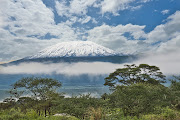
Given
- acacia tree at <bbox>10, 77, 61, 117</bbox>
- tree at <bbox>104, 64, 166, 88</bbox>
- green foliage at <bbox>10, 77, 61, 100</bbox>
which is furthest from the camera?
tree at <bbox>104, 64, 166, 88</bbox>

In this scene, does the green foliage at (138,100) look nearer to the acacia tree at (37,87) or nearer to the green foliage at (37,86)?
the acacia tree at (37,87)

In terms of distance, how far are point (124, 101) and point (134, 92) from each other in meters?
1.54

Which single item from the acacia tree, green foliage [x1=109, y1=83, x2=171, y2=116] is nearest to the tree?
the acacia tree

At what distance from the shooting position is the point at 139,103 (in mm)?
12805

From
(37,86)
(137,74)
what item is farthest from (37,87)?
(137,74)

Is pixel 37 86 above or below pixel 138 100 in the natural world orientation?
below

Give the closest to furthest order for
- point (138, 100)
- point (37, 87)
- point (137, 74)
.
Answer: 1. point (138, 100)
2. point (37, 87)
3. point (137, 74)

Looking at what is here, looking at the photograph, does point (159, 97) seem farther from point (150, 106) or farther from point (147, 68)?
point (147, 68)

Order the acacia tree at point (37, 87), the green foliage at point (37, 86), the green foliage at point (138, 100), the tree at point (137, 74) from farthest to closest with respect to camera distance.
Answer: the tree at point (137, 74) < the green foliage at point (37, 86) < the acacia tree at point (37, 87) < the green foliage at point (138, 100)

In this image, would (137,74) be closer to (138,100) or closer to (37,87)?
(37,87)

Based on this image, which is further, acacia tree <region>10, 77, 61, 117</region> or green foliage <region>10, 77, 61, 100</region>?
green foliage <region>10, 77, 61, 100</region>

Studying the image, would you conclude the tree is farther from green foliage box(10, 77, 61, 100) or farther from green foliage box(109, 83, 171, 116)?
green foliage box(109, 83, 171, 116)

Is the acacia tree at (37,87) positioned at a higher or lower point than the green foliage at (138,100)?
lower

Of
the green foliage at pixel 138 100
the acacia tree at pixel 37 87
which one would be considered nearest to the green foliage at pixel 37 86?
the acacia tree at pixel 37 87
